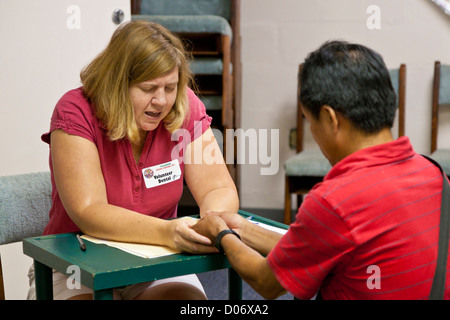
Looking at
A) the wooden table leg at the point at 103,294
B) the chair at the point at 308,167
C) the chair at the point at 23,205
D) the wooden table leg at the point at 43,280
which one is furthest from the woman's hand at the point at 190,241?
the chair at the point at 308,167

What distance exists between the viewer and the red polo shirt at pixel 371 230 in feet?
3.42

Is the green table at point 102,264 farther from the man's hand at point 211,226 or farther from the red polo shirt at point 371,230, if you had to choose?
the red polo shirt at point 371,230

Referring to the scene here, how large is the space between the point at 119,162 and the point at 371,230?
88 cm

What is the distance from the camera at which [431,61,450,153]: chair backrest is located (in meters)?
3.66

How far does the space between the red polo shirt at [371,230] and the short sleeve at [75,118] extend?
0.76 m

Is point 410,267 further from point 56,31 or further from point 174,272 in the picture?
point 56,31

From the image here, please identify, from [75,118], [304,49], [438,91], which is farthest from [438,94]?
[75,118]

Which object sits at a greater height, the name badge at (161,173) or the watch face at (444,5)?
the watch face at (444,5)

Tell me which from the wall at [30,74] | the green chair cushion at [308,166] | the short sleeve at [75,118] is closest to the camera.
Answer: the short sleeve at [75,118]

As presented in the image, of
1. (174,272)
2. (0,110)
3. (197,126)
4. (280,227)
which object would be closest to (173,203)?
(197,126)

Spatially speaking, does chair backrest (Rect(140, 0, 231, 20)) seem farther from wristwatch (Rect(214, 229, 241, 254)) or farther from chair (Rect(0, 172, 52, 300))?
wristwatch (Rect(214, 229, 241, 254))

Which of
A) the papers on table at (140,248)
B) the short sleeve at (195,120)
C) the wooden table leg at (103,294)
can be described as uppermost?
the short sleeve at (195,120)

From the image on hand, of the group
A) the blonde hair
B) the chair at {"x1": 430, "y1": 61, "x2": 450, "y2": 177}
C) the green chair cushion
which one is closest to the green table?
the blonde hair

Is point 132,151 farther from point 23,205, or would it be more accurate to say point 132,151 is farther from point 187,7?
point 187,7
